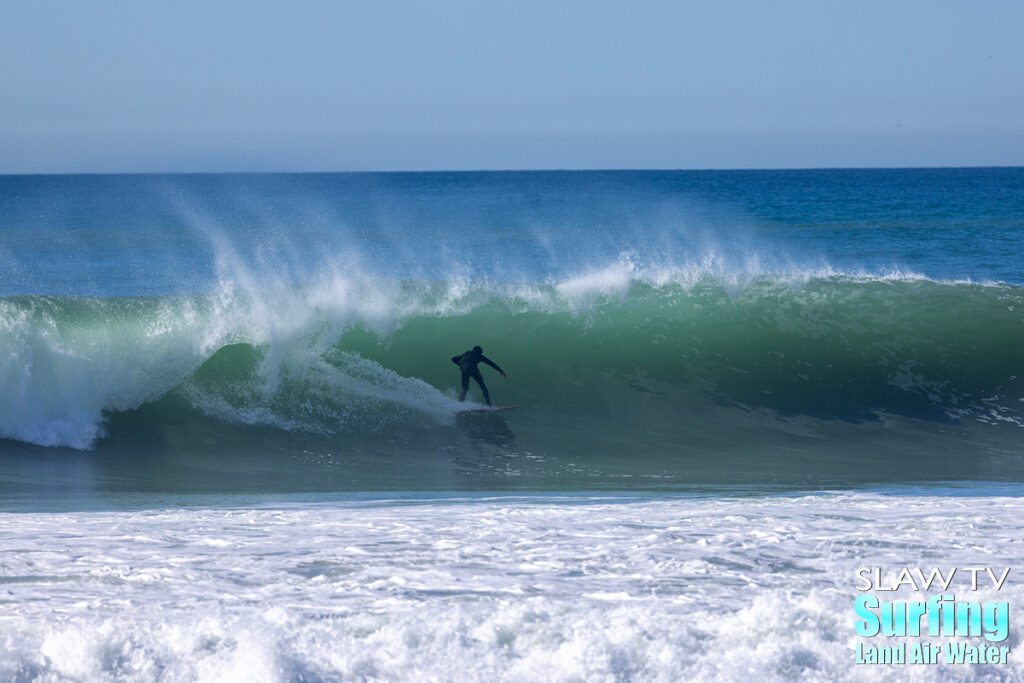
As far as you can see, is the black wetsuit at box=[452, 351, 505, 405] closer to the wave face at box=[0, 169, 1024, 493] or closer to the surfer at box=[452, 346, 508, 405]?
the surfer at box=[452, 346, 508, 405]

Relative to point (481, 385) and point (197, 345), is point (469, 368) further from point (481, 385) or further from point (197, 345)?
point (197, 345)

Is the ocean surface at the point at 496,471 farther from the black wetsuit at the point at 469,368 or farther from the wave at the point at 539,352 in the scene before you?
the black wetsuit at the point at 469,368

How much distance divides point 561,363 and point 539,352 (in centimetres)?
48

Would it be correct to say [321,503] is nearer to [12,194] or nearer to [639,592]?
[639,592]

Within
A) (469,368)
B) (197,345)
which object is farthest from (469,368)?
(197,345)

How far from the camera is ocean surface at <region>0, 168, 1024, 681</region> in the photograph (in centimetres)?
411

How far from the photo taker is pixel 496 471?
28.1 ft

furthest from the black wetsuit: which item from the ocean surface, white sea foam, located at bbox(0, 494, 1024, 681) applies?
white sea foam, located at bbox(0, 494, 1024, 681)

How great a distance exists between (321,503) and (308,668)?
310cm

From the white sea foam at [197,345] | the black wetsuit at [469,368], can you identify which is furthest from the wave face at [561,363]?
the black wetsuit at [469,368]

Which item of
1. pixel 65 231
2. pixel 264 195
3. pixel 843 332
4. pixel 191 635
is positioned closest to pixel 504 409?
pixel 843 332

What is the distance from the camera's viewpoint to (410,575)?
193 inches

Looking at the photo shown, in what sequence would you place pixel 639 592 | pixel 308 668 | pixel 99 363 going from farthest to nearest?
pixel 99 363, pixel 639 592, pixel 308 668

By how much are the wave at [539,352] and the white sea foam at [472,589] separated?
4057mm
